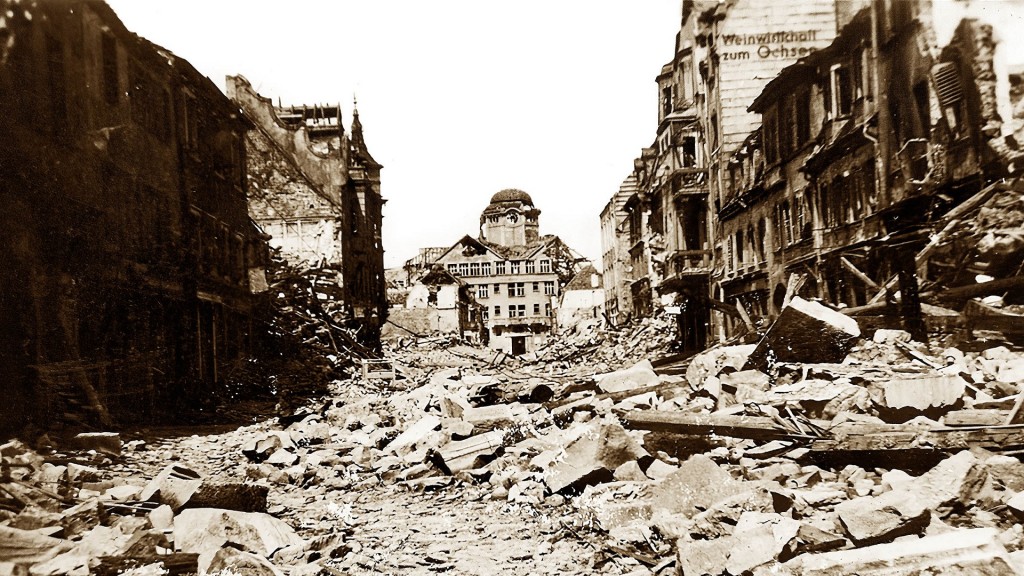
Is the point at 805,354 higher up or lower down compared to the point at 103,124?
lower down

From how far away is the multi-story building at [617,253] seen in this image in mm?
42181

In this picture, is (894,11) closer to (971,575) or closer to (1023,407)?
(1023,407)

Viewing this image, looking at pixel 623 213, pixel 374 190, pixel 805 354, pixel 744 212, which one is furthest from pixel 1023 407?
pixel 623 213

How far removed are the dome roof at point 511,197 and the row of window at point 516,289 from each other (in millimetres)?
16912

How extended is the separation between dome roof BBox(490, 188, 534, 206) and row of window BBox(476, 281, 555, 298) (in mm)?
16912

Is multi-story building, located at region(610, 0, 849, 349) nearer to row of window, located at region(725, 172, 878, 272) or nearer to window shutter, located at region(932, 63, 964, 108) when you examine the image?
row of window, located at region(725, 172, 878, 272)

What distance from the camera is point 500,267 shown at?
77.2 meters

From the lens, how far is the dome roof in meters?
89.4

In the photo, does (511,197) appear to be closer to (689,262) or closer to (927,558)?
(689,262)

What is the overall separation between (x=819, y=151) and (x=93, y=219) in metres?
16.2

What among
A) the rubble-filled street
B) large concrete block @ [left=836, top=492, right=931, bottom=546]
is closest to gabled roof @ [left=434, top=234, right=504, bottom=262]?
the rubble-filled street

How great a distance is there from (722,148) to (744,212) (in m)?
2.41

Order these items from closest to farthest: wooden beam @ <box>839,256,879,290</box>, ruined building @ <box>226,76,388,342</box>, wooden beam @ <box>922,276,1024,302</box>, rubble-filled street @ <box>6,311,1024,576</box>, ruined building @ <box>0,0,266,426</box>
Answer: rubble-filled street @ <box>6,311,1024,576</box>
ruined building @ <box>0,0,266,426</box>
wooden beam @ <box>922,276,1024,302</box>
wooden beam @ <box>839,256,879,290</box>
ruined building @ <box>226,76,388,342</box>

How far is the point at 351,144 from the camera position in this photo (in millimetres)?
34531
